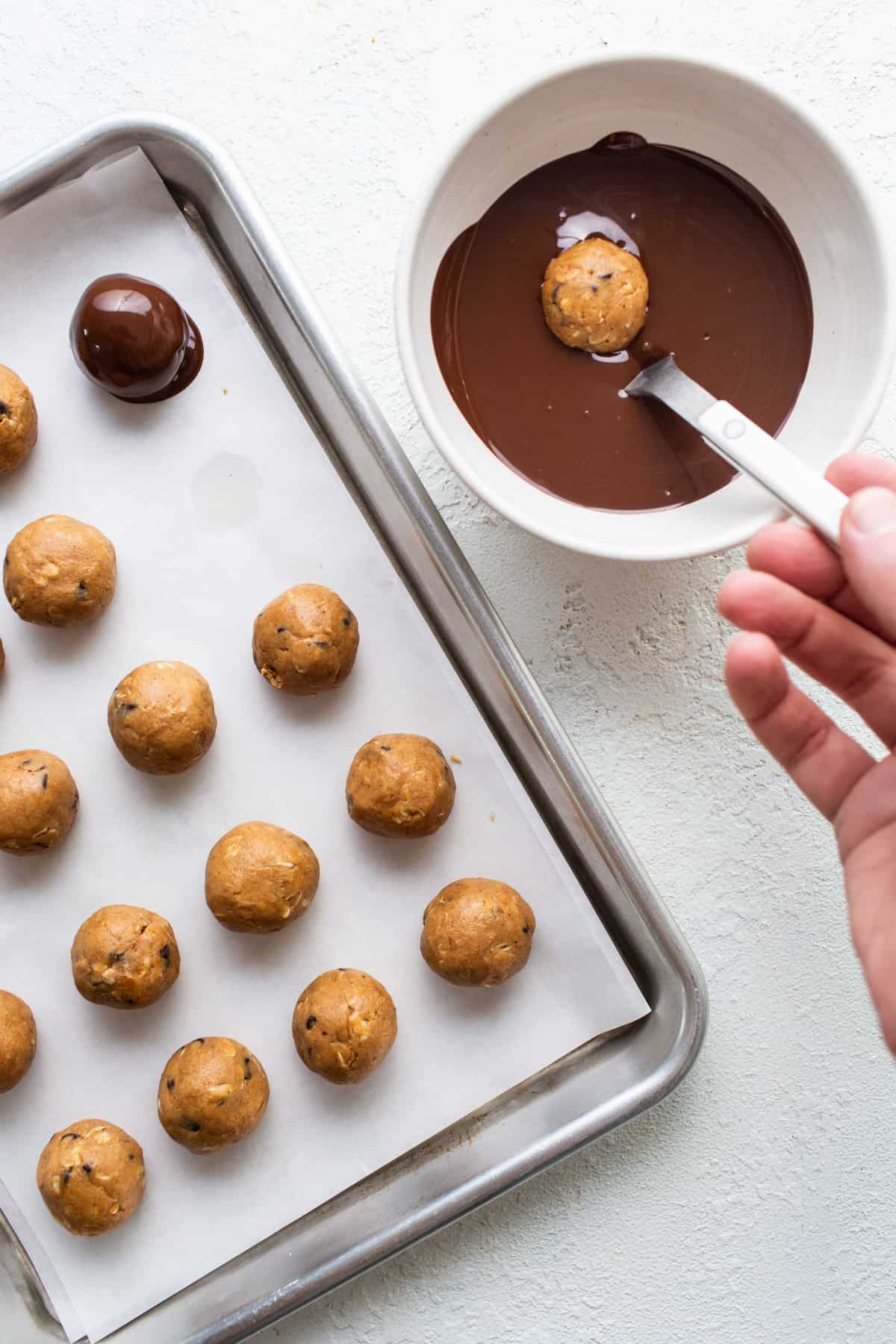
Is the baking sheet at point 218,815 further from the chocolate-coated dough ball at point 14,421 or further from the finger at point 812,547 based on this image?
the finger at point 812,547


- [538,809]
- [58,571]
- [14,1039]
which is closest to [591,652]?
[538,809]

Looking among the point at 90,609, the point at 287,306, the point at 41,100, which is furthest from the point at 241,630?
the point at 41,100

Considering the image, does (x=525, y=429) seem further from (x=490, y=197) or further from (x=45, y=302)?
(x=45, y=302)

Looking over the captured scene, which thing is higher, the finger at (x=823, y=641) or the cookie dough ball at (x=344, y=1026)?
the finger at (x=823, y=641)

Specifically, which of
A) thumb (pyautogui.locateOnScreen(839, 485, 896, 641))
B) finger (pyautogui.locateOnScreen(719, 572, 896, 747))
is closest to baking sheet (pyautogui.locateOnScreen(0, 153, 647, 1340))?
finger (pyautogui.locateOnScreen(719, 572, 896, 747))

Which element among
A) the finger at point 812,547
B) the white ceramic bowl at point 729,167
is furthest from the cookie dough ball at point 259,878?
the finger at point 812,547

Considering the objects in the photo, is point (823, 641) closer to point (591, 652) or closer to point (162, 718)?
point (591, 652)
